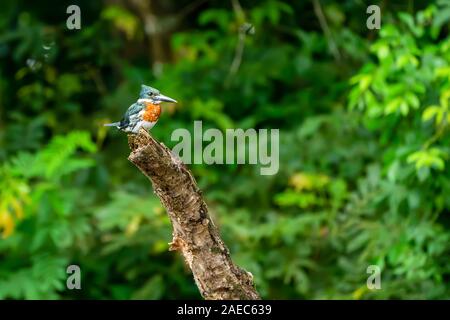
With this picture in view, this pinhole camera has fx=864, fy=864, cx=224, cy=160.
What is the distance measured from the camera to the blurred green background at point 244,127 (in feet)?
18.0

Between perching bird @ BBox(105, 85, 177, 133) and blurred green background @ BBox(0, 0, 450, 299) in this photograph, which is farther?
blurred green background @ BBox(0, 0, 450, 299)

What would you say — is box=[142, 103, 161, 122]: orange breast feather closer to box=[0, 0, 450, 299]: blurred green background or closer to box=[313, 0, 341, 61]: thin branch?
box=[0, 0, 450, 299]: blurred green background

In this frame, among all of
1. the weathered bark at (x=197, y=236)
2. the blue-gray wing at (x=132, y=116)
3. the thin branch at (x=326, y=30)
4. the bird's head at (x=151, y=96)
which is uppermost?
the thin branch at (x=326, y=30)

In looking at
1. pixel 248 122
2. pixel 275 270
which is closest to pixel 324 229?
pixel 275 270

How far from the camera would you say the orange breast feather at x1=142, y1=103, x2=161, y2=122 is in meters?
3.75

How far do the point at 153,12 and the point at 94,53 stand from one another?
26.2 inches

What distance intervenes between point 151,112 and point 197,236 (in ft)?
1.89

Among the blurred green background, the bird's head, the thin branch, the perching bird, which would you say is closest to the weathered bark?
the perching bird

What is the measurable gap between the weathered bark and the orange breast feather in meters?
0.19

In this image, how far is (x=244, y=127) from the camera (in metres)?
7.19

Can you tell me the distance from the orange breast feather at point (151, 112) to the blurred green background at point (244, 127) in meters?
1.93

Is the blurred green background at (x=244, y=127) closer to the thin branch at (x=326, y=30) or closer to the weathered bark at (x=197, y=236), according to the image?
the thin branch at (x=326, y=30)

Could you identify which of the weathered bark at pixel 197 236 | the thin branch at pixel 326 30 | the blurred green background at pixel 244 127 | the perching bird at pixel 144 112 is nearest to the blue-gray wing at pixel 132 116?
the perching bird at pixel 144 112

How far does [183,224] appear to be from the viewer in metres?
3.73
